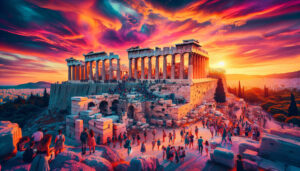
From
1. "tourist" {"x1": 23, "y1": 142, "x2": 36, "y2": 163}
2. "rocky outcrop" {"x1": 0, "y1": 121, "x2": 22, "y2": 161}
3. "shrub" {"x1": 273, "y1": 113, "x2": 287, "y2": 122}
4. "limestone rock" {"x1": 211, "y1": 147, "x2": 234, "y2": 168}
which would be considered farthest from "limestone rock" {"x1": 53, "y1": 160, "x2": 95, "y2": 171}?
"shrub" {"x1": 273, "y1": 113, "x2": 287, "y2": 122}

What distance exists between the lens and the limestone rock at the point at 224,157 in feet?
23.3

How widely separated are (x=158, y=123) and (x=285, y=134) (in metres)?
11.7

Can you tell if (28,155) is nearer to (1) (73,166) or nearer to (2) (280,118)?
(1) (73,166)

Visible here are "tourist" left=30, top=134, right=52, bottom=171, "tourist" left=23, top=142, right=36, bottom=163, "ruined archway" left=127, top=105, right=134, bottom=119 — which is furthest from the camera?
"ruined archway" left=127, top=105, right=134, bottom=119

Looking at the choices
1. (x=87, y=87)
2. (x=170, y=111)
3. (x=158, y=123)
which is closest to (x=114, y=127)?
(x=158, y=123)

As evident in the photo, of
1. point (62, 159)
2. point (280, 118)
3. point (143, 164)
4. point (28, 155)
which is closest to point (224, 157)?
point (143, 164)

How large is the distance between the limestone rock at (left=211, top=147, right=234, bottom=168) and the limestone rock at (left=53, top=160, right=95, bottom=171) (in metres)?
6.66

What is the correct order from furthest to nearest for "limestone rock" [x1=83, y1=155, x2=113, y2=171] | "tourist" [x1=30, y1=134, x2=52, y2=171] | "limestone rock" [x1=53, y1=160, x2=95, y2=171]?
1. "limestone rock" [x1=83, y1=155, x2=113, y2=171]
2. "limestone rock" [x1=53, y1=160, x2=95, y2=171]
3. "tourist" [x1=30, y1=134, x2=52, y2=171]

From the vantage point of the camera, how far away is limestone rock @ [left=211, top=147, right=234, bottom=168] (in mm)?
7102

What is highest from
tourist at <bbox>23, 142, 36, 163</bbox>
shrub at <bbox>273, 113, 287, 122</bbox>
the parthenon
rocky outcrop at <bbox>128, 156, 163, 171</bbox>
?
the parthenon

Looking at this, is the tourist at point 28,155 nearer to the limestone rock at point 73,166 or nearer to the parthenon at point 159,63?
the limestone rock at point 73,166

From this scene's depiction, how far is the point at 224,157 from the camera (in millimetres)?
7234

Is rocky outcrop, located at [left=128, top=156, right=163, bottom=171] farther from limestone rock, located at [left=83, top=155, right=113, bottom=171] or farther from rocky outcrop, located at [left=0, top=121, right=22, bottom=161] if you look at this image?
rocky outcrop, located at [left=0, top=121, right=22, bottom=161]

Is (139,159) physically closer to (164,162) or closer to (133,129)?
(164,162)
